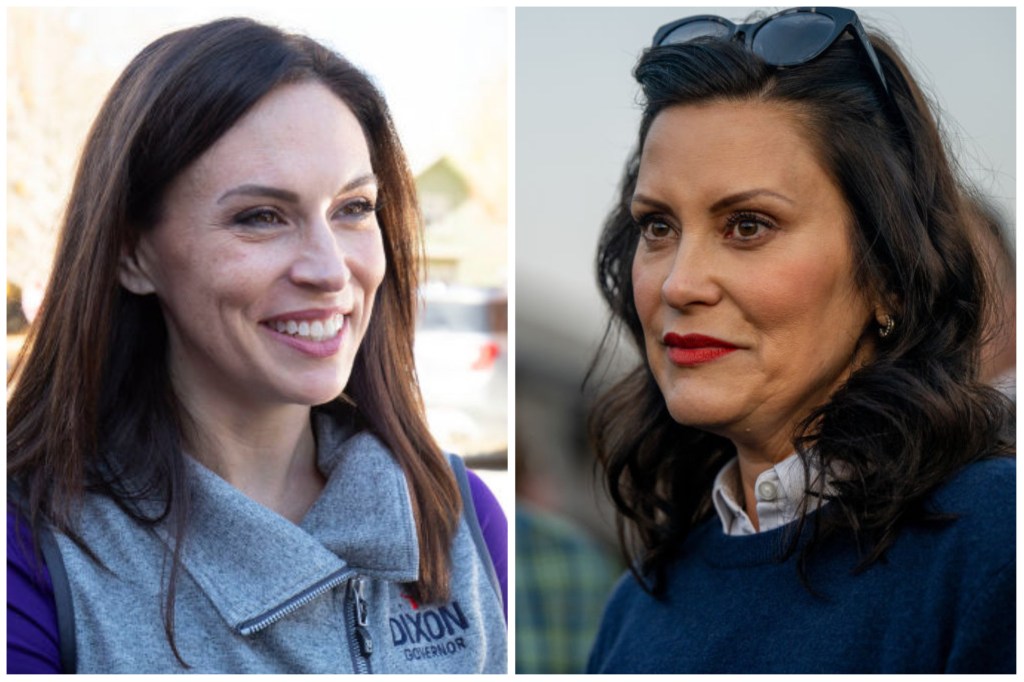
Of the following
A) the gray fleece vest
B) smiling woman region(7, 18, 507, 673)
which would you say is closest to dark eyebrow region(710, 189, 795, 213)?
smiling woman region(7, 18, 507, 673)

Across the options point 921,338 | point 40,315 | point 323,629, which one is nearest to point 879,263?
point 921,338

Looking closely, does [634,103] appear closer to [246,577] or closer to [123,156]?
[123,156]

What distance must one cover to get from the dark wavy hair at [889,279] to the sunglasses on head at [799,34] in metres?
0.02

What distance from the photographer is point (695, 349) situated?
2445mm

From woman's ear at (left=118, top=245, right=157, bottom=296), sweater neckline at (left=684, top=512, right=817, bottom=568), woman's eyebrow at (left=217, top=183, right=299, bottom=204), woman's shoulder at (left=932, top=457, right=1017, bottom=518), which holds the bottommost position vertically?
sweater neckline at (left=684, top=512, right=817, bottom=568)

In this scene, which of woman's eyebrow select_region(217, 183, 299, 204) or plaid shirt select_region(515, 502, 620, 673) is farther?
plaid shirt select_region(515, 502, 620, 673)

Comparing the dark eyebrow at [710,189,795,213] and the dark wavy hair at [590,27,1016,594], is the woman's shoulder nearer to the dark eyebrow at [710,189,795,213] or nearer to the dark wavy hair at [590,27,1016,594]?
the dark wavy hair at [590,27,1016,594]

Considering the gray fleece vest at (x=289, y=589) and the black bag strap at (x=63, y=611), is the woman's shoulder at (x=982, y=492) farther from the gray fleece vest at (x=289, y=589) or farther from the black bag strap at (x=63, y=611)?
the black bag strap at (x=63, y=611)

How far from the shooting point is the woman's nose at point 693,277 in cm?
241

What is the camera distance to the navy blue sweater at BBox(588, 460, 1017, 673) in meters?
2.07

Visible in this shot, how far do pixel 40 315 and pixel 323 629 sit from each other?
2.92 ft

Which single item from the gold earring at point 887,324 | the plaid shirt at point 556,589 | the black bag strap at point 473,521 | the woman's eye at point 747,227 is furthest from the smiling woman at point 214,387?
the gold earring at point 887,324

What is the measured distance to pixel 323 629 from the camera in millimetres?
2545

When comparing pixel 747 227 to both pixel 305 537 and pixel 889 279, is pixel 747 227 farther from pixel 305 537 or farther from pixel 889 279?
pixel 305 537
